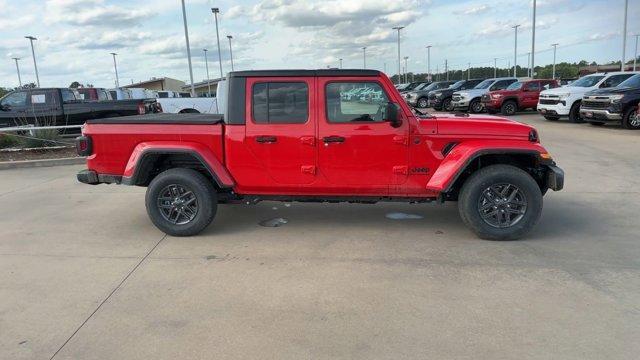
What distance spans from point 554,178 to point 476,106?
19.5 metres

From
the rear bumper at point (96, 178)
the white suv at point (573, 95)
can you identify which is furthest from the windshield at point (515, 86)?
the rear bumper at point (96, 178)

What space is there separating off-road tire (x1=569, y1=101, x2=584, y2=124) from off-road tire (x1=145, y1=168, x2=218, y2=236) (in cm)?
1604

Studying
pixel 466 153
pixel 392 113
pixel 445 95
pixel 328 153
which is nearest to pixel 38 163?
pixel 328 153

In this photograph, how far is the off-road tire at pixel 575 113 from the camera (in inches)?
693

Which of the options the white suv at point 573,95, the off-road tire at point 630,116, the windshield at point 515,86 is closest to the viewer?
the off-road tire at point 630,116

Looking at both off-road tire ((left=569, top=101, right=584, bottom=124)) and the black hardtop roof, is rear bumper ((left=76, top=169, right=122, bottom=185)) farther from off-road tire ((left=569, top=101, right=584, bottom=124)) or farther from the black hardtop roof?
off-road tire ((left=569, top=101, right=584, bottom=124))

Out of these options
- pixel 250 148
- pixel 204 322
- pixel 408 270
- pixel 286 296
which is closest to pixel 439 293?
pixel 408 270

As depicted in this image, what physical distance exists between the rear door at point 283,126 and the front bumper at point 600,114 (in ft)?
42.3

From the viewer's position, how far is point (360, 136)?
17.3 feet

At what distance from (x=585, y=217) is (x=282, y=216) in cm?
377

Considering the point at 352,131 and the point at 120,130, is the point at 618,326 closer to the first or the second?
the point at 352,131

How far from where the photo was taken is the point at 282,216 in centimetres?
639

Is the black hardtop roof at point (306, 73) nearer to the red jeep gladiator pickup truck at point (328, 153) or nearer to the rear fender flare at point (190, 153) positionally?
the red jeep gladiator pickup truck at point (328, 153)

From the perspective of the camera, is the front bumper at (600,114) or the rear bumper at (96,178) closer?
the rear bumper at (96,178)
